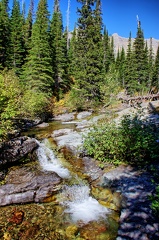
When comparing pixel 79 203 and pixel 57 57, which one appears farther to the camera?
pixel 57 57

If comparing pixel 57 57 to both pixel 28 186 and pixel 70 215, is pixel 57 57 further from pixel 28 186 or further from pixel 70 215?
pixel 70 215

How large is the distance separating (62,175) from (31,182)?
2.09m

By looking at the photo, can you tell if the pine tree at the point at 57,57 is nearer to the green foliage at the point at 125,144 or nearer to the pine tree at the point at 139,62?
the pine tree at the point at 139,62

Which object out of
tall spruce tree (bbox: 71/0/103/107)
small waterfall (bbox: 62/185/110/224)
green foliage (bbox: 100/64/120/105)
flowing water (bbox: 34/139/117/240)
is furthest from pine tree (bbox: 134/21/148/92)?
small waterfall (bbox: 62/185/110/224)

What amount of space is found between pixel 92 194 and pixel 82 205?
81cm

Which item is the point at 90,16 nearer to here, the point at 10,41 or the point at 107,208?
the point at 10,41

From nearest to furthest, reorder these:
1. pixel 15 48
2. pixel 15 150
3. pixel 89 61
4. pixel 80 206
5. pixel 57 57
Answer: pixel 80 206 < pixel 15 150 < pixel 89 61 < pixel 15 48 < pixel 57 57

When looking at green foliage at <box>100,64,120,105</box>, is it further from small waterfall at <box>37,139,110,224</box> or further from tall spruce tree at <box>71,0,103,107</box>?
small waterfall at <box>37,139,110,224</box>

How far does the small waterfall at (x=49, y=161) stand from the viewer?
12500 mm

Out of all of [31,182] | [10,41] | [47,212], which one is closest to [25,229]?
[47,212]

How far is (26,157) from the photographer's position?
1288cm

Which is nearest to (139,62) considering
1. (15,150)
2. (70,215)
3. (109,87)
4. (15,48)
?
(109,87)

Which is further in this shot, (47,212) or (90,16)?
(90,16)

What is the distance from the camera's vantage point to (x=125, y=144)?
37.9 ft
